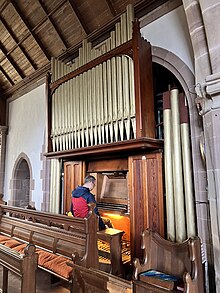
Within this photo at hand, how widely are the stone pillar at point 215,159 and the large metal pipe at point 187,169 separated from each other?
1.98ft

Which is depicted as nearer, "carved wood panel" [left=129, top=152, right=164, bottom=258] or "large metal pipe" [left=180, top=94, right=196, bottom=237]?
"large metal pipe" [left=180, top=94, right=196, bottom=237]

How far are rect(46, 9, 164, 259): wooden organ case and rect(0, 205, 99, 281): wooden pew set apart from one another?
3.18 feet

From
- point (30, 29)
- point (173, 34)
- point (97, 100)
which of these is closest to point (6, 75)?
point (30, 29)

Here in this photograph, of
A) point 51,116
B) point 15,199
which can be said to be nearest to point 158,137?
point 51,116

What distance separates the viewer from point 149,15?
3.79 meters

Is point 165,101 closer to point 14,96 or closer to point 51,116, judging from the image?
point 51,116

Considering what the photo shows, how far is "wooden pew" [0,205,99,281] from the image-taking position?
2549 mm

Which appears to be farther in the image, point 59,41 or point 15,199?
point 15,199

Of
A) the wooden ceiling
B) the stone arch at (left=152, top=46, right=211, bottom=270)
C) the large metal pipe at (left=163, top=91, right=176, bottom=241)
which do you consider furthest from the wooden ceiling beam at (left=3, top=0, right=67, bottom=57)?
the large metal pipe at (left=163, top=91, right=176, bottom=241)

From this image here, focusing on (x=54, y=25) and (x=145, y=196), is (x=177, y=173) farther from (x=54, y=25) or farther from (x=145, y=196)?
(x=54, y=25)

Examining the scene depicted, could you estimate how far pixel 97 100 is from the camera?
12.0ft

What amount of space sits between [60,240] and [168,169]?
4.87 ft

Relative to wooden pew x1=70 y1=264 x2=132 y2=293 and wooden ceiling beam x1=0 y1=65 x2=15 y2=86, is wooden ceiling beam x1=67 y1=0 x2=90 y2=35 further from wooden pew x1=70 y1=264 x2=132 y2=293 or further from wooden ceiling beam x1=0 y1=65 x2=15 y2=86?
wooden pew x1=70 y1=264 x2=132 y2=293

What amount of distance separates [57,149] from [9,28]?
122 inches
